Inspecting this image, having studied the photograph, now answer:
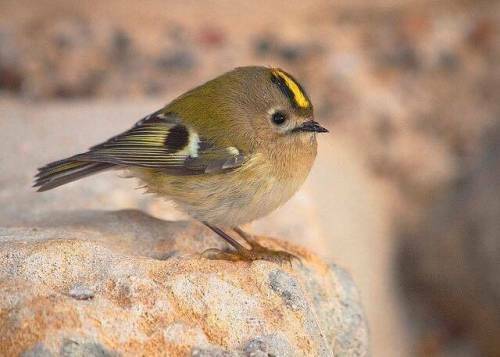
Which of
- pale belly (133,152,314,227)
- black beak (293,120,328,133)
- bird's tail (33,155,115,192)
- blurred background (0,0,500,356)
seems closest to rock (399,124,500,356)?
blurred background (0,0,500,356)

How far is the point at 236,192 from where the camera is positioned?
3475mm

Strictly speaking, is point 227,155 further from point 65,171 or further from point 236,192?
point 65,171

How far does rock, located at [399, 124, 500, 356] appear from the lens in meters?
5.69

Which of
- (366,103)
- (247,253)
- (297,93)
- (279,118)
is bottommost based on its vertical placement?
(366,103)

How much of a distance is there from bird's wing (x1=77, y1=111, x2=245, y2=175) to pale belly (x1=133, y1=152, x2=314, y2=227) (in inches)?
1.9

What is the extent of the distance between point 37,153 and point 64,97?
182cm

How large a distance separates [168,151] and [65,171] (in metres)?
0.47

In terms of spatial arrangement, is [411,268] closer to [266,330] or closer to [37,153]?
[37,153]

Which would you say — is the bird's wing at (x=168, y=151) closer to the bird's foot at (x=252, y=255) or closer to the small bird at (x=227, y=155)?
the small bird at (x=227, y=155)

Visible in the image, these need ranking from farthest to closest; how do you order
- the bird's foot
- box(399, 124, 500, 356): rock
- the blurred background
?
the blurred background, box(399, 124, 500, 356): rock, the bird's foot

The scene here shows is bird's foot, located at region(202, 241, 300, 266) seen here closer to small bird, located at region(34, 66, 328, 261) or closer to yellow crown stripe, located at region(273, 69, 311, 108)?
small bird, located at region(34, 66, 328, 261)

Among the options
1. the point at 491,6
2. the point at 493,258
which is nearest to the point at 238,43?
the point at 491,6

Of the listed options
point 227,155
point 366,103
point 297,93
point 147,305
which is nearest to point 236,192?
point 227,155

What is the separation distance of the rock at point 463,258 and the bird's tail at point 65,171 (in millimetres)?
3060
